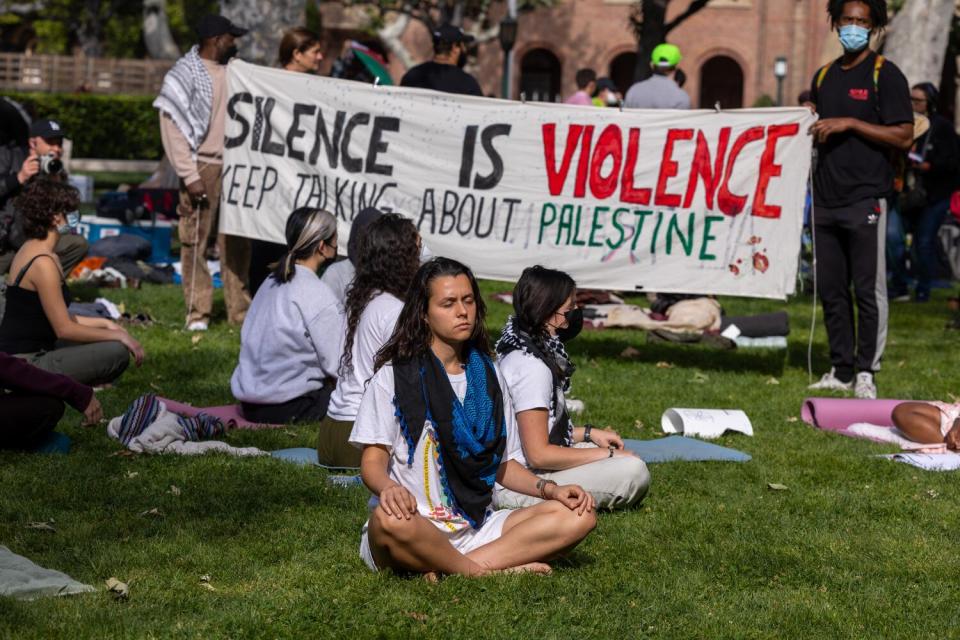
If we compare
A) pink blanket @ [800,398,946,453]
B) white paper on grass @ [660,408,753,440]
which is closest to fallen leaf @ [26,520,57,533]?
white paper on grass @ [660,408,753,440]

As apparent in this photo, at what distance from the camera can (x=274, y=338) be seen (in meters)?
7.71

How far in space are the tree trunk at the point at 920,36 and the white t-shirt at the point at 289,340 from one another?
16654 mm

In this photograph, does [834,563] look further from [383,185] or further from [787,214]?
[383,185]

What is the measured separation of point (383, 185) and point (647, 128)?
1894mm

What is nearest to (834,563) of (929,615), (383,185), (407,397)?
(929,615)

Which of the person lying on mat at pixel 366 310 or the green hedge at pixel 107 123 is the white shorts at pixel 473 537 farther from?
the green hedge at pixel 107 123

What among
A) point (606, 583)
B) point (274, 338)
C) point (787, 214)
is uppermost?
point (787, 214)

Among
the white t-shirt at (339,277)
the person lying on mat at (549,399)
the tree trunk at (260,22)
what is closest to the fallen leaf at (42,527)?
the person lying on mat at (549,399)

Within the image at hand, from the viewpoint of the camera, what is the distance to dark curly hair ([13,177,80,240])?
8016mm

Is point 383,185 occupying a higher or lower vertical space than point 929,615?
higher

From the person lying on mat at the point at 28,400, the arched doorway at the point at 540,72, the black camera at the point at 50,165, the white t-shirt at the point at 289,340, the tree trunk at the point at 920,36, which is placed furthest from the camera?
the arched doorway at the point at 540,72

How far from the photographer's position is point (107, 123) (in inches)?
1423

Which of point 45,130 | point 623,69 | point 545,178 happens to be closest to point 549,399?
point 545,178

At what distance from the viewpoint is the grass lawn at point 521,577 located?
4816mm
